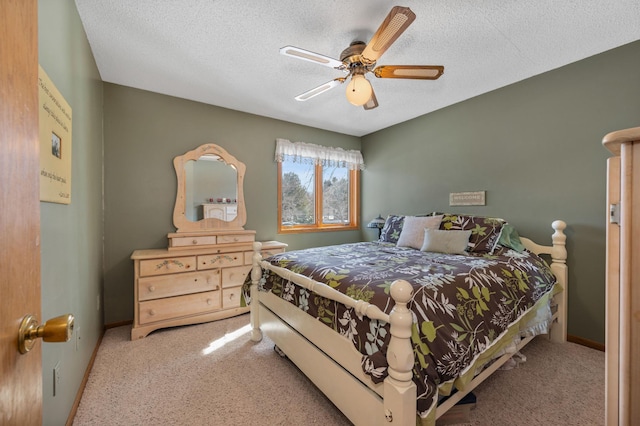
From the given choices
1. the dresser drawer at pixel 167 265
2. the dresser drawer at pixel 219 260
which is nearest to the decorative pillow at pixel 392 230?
the dresser drawer at pixel 219 260

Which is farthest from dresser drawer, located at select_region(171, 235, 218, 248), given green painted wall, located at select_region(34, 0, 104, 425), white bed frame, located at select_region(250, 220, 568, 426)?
white bed frame, located at select_region(250, 220, 568, 426)

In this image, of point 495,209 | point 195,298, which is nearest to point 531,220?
point 495,209

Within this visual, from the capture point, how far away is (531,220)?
265 centimetres

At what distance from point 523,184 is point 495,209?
1.18 feet

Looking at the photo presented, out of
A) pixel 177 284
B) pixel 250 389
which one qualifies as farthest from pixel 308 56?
pixel 177 284

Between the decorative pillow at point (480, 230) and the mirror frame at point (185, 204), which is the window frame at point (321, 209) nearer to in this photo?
the mirror frame at point (185, 204)

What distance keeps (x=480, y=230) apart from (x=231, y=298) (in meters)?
2.66

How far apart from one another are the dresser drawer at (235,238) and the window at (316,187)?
2.03 ft

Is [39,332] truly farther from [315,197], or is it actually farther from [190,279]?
[315,197]

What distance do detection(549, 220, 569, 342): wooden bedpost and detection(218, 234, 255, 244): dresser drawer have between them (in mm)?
3059

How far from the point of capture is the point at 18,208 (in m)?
0.52

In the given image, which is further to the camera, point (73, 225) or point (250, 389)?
point (250, 389)

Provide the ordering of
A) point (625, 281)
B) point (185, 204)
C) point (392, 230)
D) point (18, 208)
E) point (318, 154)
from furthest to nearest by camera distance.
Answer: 1. point (318, 154)
2. point (392, 230)
3. point (185, 204)
4. point (625, 281)
5. point (18, 208)

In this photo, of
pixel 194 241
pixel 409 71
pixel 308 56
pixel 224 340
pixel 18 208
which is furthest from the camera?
pixel 194 241
